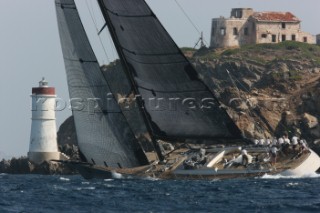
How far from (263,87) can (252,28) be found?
26067mm

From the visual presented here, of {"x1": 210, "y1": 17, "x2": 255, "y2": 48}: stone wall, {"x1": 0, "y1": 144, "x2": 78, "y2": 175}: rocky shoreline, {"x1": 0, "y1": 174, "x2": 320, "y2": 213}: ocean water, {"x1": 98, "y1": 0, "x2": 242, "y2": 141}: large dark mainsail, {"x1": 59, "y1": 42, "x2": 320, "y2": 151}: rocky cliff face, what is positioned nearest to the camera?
{"x1": 0, "y1": 174, "x2": 320, "y2": 213}: ocean water

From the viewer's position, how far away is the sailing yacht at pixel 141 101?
160 ft

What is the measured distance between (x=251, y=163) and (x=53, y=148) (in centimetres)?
2697

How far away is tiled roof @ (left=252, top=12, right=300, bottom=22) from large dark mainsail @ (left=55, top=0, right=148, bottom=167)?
56.1 m

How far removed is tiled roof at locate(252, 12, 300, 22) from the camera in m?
104

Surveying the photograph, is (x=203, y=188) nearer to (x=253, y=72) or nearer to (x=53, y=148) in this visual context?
(x=53, y=148)

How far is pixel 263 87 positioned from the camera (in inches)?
3159

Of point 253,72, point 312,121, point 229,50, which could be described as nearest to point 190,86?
point 312,121

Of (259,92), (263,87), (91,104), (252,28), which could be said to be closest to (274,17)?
(252,28)

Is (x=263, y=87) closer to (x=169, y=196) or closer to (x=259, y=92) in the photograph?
(x=259, y=92)

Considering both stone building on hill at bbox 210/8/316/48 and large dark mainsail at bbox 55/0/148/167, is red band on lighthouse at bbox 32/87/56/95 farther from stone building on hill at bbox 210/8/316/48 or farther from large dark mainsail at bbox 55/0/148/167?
stone building on hill at bbox 210/8/316/48

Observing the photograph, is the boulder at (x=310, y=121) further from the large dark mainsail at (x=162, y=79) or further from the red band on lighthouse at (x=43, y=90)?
the large dark mainsail at (x=162, y=79)

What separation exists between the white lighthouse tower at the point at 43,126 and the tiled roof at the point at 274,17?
3692 centimetres

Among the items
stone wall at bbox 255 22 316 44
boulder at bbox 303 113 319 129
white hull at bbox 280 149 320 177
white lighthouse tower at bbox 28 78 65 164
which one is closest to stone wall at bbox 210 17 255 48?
stone wall at bbox 255 22 316 44
